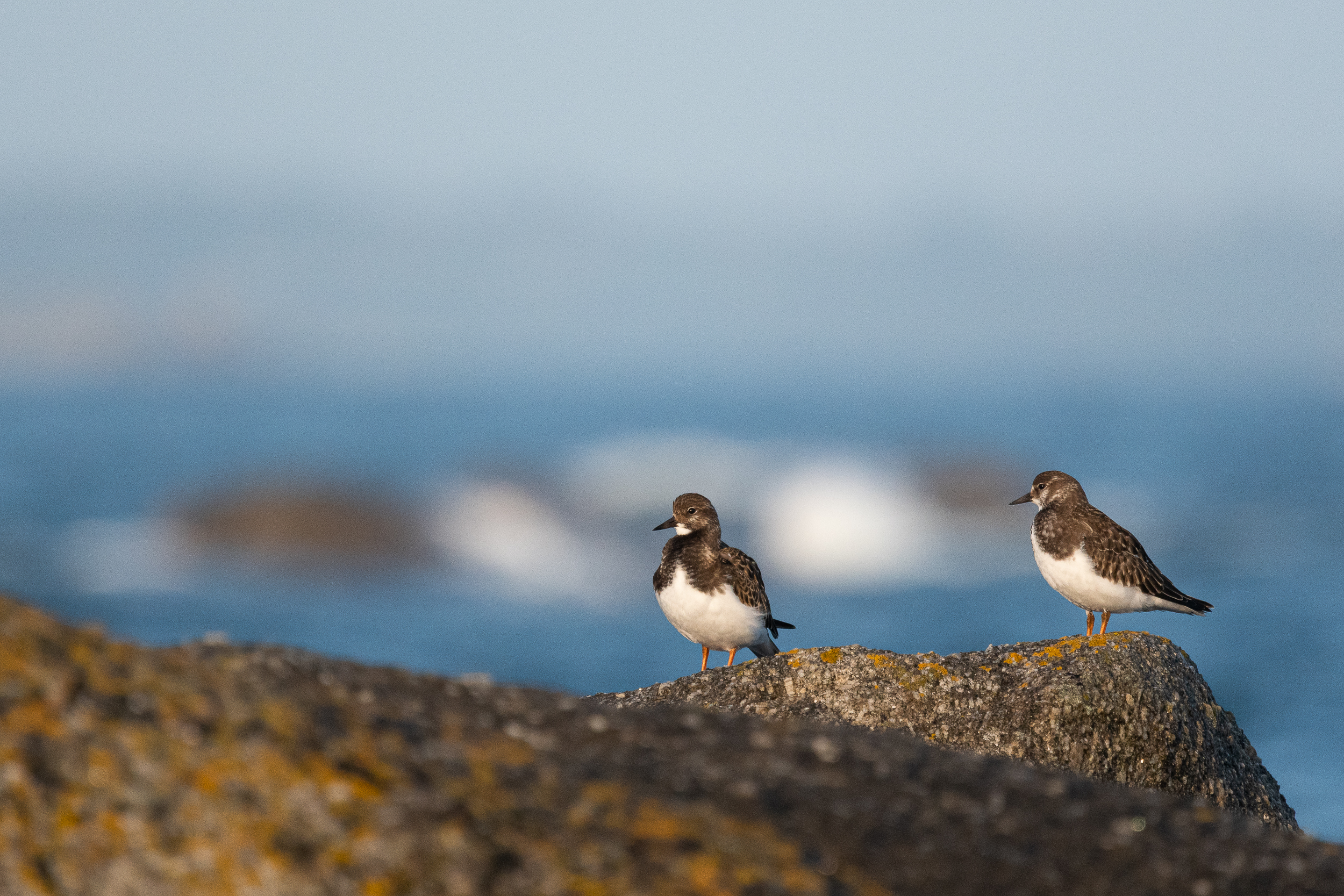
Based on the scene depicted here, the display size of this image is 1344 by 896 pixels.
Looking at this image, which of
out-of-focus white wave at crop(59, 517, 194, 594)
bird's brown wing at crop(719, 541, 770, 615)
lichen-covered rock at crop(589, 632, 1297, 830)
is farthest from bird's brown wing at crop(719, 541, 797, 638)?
out-of-focus white wave at crop(59, 517, 194, 594)

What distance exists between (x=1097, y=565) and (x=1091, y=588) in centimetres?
22

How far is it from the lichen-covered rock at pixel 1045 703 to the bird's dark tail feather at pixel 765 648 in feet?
7.09

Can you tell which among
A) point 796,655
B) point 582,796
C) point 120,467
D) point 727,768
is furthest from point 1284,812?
point 120,467

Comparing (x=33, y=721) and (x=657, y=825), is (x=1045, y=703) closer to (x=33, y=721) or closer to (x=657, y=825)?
(x=657, y=825)

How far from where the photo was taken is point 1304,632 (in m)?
52.7

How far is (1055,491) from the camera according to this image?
11.9m

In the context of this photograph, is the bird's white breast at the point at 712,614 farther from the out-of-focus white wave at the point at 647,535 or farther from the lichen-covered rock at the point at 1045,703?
the out-of-focus white wave at the point at 647,535

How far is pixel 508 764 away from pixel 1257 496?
104 meters

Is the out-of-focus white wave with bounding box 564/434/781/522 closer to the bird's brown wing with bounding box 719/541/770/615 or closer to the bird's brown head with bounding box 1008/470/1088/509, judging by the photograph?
the bird's brown wing with bounding box 719/541/770/615

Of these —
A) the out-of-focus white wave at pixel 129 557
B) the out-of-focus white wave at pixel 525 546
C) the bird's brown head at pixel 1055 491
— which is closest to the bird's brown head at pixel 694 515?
the bird's brown head at pixel 1055 491

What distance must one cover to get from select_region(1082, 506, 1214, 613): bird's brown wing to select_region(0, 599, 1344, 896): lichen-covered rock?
5264mm

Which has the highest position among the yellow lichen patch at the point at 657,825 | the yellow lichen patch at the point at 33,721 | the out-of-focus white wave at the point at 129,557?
the out-of-focus white wave at the point at 129,557

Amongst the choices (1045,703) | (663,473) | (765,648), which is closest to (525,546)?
(663,473)

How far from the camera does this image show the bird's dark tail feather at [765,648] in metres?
12.3
